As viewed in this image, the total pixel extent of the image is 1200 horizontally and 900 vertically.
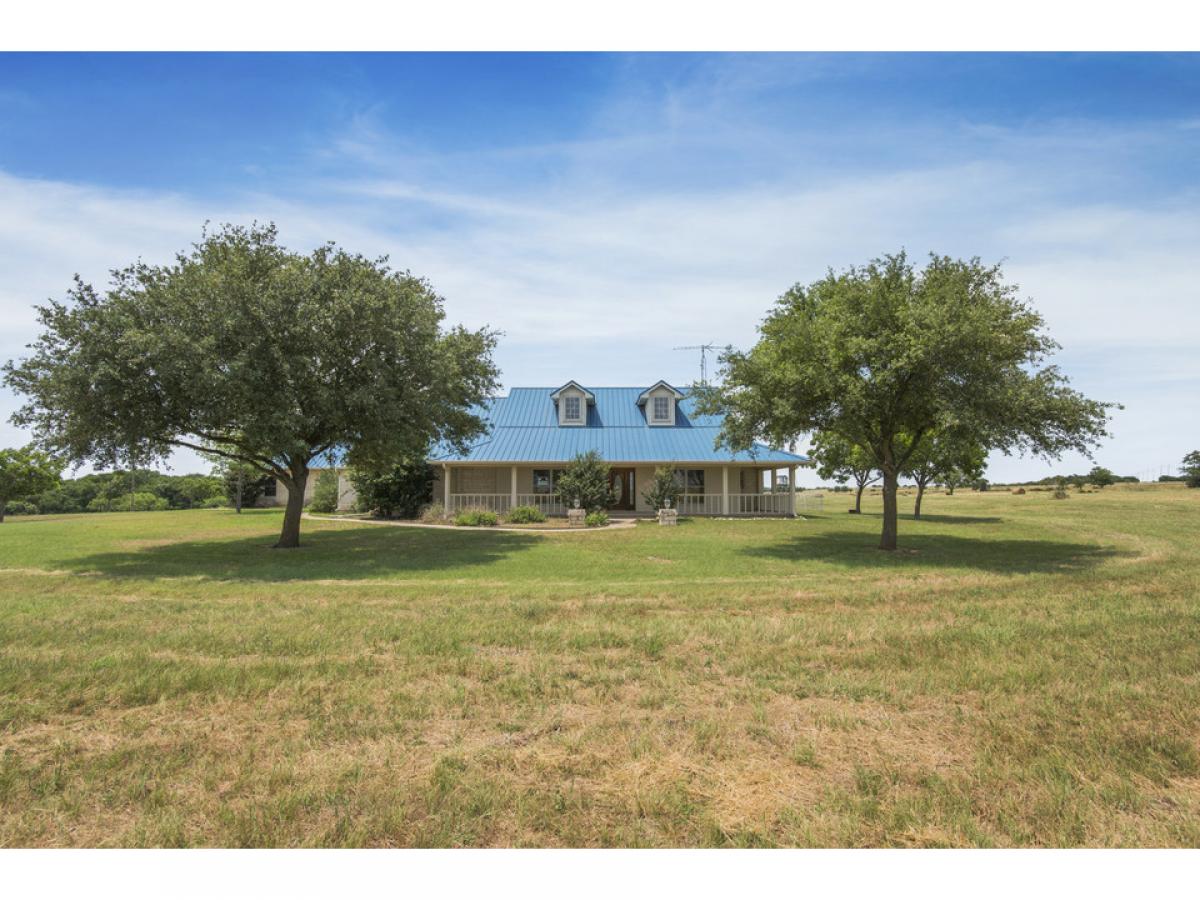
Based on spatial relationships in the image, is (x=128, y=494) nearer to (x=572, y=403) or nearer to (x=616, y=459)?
(x=572, y=403)

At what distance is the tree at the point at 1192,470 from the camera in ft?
220

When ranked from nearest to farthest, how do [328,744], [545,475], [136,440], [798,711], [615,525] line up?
[328,744], [798,711], [136,440], [615,525], [545,475]

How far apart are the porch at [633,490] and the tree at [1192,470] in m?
63.5

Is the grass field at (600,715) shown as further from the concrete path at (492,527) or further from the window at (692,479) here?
the window at (692,479)

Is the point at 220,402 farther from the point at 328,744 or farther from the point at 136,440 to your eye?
the point at 328,744

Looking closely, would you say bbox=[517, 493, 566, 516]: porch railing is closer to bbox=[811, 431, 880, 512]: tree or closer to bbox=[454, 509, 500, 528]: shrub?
bbox=[454, 509, 500, 528]: shrub

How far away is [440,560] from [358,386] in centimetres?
589

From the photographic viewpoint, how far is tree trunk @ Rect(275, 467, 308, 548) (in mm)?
19125

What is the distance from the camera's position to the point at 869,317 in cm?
1722

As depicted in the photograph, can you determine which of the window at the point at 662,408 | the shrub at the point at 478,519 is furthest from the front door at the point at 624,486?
the shrub at the point at 478,519

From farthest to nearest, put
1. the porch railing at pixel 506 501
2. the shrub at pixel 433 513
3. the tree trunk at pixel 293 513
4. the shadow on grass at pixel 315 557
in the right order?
the porch railing at pixel 506 501 < the shrub at pixel 433 513 < the tree trunk at pixel 293 513 < the shadow on grass at pixel 315 557

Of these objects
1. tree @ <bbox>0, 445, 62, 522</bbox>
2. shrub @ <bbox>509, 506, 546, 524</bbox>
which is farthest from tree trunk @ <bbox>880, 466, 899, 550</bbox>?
tree @ <bbox>0, 445, 62, 522</bbox>
